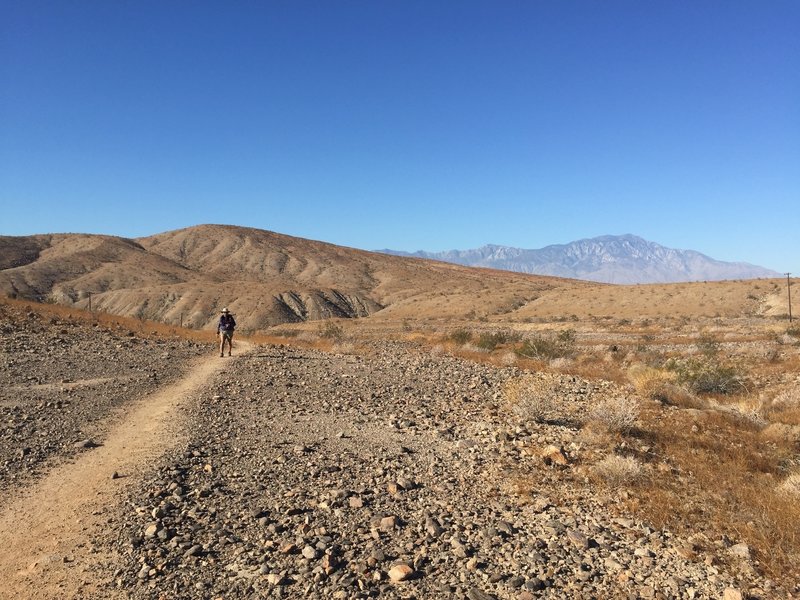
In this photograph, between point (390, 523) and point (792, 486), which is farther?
point (792, 486)

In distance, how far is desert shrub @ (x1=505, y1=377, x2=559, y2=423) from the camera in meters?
10.0

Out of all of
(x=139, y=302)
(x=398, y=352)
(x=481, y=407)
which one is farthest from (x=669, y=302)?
(x=139, y=302)

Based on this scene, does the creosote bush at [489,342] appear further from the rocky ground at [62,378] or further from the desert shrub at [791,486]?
the desert shrub at [791,486]

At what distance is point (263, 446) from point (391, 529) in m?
3.45

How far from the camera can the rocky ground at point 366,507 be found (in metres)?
4.59

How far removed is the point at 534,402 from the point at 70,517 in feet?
24.4

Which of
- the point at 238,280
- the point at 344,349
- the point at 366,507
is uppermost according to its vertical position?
the point at 238,280

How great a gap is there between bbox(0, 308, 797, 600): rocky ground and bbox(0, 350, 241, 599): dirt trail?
14 cm

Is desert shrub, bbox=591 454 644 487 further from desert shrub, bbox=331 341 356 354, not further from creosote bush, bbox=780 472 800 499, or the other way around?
desert shrub, bbox=331 341 356 354

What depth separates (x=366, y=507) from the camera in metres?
6.01

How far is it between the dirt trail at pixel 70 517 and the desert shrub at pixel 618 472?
5.58 metres

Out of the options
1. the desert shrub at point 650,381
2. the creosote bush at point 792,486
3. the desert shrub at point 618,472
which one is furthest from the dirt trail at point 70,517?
the desert shrub at point 650,381

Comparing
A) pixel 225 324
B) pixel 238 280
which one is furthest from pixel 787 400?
pixel 238 280

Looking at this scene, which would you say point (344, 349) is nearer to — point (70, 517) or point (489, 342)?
point (489, 342)
